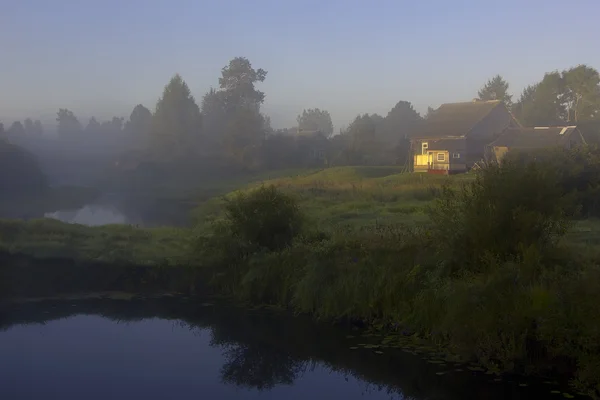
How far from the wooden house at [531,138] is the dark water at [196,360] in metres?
36.4

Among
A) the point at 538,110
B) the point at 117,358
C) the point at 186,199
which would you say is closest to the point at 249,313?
the point at 117,358

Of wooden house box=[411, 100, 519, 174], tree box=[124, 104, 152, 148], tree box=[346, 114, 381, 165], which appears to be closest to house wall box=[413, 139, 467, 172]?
wooden house box=[411, 100, 519, 174]

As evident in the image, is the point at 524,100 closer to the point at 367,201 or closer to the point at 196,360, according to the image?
the point at 367,201

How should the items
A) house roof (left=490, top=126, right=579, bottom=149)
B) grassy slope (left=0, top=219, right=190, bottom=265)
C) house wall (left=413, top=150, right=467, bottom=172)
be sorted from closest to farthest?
grassy slope (left=0, top=219, right=190, bottom=265)
house roof (left=490, top=126, right=579, bottom=149)
house wall (left=413, top=150, right=467, bottom=172)

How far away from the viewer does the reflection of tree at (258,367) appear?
42.7ft

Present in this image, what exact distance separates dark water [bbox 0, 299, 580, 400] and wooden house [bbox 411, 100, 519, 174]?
35.9m

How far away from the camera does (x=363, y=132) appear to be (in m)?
74.6

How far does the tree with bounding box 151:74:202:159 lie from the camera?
3659 inches

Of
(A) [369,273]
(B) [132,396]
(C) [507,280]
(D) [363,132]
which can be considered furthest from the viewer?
(D) [363,132]

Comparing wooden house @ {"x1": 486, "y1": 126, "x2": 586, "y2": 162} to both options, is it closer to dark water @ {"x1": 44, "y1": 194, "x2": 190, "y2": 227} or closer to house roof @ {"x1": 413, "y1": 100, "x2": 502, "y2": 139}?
house roof @ {"x1": 413, "y1": 100, "x2": 502, "y2": 139}

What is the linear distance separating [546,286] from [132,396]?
8112 mm

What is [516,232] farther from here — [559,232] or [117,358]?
[117,358]

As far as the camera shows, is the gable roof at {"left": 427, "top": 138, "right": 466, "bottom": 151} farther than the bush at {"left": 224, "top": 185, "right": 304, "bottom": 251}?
Yes

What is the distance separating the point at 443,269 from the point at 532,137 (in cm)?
3910
